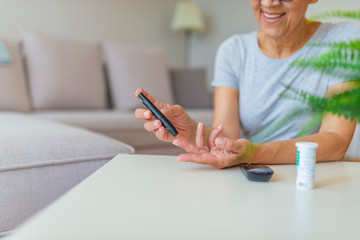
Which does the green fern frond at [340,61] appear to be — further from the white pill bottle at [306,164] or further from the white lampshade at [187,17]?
the white lampshade at [187,17]

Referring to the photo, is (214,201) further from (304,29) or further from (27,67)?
(27,67)

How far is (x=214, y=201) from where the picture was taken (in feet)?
1.80

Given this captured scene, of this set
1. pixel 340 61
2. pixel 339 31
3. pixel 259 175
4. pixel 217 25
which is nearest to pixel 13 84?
pixel 339 31

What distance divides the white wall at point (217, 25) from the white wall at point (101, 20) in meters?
0.23

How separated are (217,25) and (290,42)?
3.07 m

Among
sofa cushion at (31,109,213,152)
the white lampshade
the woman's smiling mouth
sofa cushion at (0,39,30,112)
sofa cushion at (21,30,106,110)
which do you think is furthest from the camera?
the white lampshade

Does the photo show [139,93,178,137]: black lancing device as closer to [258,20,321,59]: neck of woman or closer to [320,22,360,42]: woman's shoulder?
[258,20,321,59]: neck of woman

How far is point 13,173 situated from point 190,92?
2309 millimetres

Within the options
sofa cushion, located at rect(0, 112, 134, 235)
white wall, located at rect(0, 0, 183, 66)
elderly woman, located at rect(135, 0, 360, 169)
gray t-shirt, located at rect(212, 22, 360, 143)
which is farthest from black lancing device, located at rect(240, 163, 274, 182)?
white wall, located at rect(0, 0, 183, 66)

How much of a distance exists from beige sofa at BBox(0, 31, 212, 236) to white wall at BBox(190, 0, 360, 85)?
3.14 feet

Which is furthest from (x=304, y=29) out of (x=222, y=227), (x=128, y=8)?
(x=128, y=8)

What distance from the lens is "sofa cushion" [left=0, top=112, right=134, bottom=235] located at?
3.20 feet

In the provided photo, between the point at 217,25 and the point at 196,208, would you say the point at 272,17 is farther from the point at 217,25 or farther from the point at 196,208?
the point at 217,25

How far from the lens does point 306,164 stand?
2.02 feet
